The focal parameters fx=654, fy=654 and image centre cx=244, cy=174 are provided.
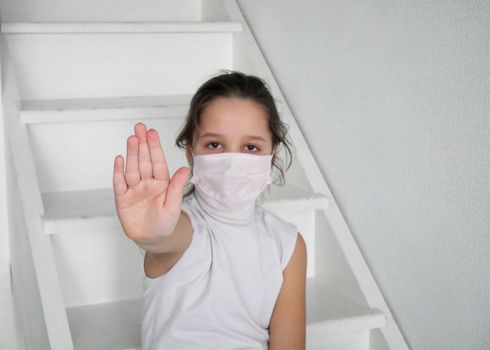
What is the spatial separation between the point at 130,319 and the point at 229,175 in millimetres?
437

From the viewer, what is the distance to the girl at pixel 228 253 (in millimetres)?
1185

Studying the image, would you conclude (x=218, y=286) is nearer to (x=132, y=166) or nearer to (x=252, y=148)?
(x=252, y=148)

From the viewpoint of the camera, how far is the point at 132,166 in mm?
940

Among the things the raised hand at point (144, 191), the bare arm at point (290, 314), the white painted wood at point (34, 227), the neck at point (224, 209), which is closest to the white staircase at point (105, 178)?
the white painted wood at point (34, 227)

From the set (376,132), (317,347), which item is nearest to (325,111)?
(376,132)

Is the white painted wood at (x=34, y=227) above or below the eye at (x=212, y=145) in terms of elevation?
below

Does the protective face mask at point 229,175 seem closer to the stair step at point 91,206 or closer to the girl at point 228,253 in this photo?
the girl at point 228,253

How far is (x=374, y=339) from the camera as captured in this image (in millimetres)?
1480

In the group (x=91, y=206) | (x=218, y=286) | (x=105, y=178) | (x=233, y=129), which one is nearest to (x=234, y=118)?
(x=233, y=129)

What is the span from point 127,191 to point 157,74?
1089 mm

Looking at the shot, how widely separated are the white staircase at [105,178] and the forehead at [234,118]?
324 millimetres

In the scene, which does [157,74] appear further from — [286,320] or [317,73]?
[286,320]

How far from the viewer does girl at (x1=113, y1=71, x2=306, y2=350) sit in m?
1.18

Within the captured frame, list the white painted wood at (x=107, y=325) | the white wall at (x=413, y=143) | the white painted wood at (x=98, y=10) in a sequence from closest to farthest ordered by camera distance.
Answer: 1. the white wall at (x=413, y=143)
2. the white painted wood at (x=107, y=325)
3. the white painted wood at (x=98, y=10)
